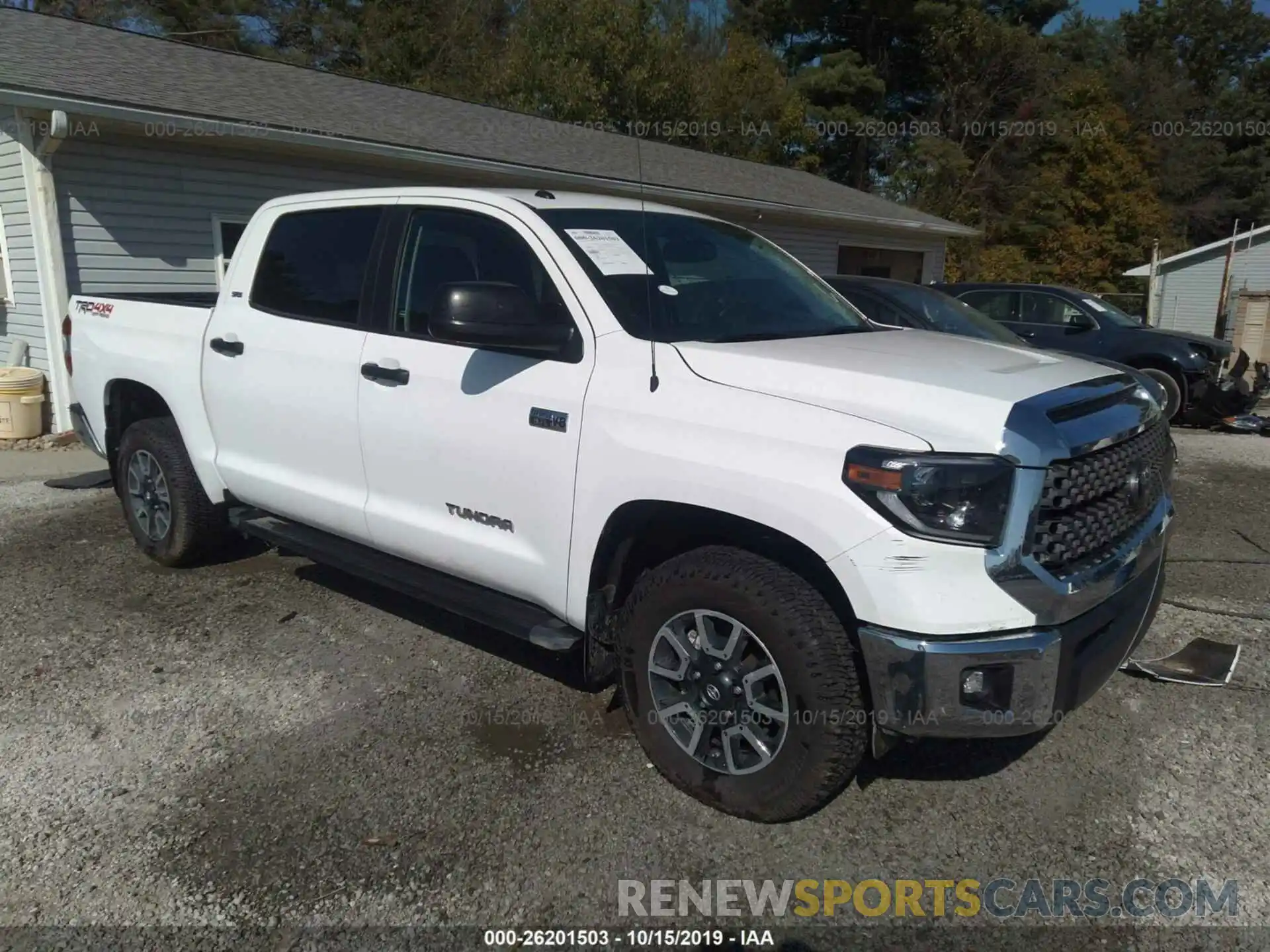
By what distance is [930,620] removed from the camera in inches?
98.3

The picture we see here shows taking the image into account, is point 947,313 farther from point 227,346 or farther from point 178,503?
point 178,503

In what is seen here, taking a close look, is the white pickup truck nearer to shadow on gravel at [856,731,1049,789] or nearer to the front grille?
the front grille

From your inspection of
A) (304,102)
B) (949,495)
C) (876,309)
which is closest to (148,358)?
(949,495)

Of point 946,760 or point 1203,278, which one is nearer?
point 946,760

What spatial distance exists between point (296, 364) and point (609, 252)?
5.15 ft

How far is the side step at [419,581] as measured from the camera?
3334mm

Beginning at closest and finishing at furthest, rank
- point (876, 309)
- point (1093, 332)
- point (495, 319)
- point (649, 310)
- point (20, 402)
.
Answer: point (495, 319) < point (649, 310) < point (876, 309) < point (20, 402) < point (1093, 332)

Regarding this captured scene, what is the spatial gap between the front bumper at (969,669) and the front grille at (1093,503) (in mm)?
209

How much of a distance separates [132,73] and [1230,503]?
11.3 metres

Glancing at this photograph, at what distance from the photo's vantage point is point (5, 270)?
31.0 feet

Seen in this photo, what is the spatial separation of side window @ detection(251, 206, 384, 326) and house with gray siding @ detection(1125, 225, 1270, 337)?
2806cm

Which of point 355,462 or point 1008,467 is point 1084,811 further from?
point 355,462

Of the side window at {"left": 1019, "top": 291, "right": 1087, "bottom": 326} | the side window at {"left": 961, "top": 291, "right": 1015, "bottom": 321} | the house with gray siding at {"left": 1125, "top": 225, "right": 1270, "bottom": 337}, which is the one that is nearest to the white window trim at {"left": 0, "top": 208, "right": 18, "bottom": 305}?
the side window at {"left": 961, "top": 291, "right": 1015, "bottom": 321}

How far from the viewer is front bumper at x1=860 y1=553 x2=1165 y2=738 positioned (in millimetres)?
2510
